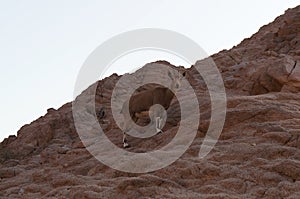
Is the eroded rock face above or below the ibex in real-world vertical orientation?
below

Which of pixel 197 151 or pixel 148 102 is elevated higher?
pixel 148 102

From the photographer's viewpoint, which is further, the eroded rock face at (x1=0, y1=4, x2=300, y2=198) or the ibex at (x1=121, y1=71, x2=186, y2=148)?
Answer: the ibex at (x1=121, y1=71, x2=186, y2=148)

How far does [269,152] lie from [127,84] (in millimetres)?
21345

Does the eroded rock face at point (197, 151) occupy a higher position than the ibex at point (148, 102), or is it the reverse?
the ibex at point (148, 102)

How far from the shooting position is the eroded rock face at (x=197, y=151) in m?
12.8

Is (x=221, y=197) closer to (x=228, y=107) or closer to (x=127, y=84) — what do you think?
(x=228, y=107)

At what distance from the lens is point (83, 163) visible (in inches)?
762

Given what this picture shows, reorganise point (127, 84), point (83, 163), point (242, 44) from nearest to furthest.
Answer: point (83, 163) → point (127, 84) → point (242, 44)

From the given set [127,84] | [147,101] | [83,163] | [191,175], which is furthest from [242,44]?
[191,175]

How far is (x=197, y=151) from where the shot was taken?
16328 millimetres

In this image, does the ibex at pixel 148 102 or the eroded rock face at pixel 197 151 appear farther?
the ibex at pixel 148 102

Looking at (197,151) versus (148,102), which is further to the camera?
(148,102)

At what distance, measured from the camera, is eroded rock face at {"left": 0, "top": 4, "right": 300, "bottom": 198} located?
12.8 metres

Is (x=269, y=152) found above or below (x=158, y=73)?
below
